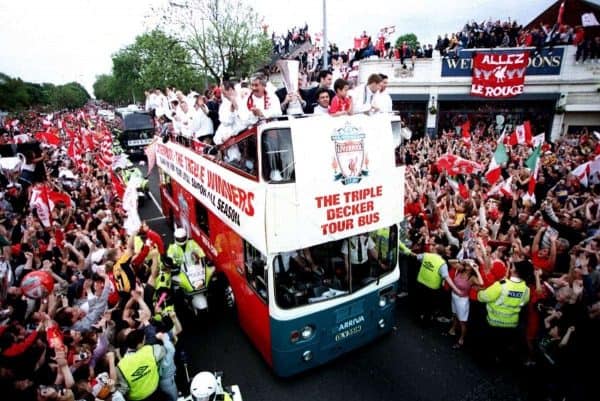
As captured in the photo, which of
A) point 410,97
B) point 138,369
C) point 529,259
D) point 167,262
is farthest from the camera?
point 410,97

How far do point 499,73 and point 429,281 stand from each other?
1632 centimetres

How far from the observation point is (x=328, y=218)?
4.70 meters

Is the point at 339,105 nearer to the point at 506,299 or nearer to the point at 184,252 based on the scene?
the point at 506,299

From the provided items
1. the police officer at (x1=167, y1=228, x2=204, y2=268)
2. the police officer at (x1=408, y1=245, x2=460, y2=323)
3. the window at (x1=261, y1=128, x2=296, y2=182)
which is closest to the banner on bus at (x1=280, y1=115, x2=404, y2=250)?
the window at (x1=261, y1=128, x2=296, y2=182)

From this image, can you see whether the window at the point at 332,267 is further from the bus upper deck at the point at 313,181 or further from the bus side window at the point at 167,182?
the bus side window at the point at 167,182

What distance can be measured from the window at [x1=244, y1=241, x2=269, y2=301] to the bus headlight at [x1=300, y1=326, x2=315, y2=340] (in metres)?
0.70

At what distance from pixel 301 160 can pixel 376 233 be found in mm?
1889

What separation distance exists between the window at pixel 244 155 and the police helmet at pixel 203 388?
7.83 ft

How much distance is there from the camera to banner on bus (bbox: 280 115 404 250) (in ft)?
14.7

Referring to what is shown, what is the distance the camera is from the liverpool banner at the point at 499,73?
58.6ft

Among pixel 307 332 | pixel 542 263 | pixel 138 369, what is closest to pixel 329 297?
pixel 307 332

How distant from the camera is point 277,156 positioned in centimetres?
457

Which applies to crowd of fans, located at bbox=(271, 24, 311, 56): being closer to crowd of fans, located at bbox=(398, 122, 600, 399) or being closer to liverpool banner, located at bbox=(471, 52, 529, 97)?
liverpool banner, located at bbox=(471, 52, 529, 97)

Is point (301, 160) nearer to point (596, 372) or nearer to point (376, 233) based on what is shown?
point (376, 233)
